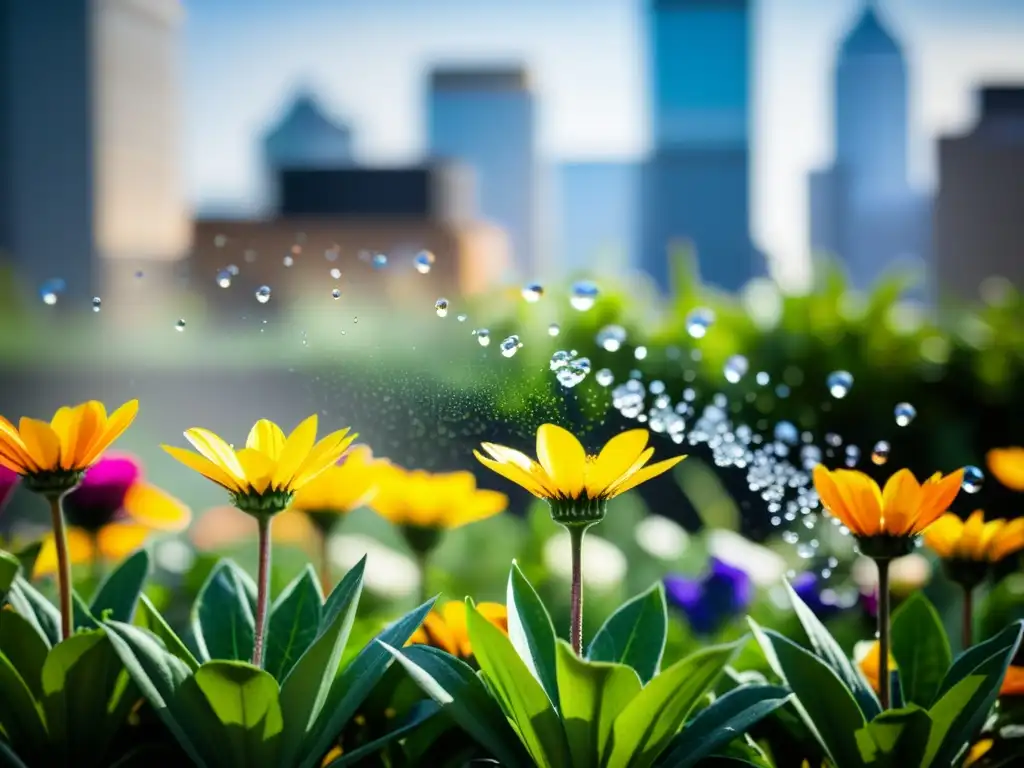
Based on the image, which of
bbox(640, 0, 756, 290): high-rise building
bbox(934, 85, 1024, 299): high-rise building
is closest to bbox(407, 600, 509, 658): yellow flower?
bbox(934, 85, 1024, 299): high-rise building

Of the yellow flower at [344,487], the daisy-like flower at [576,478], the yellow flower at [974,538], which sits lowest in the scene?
the yellow flower at [974,538]

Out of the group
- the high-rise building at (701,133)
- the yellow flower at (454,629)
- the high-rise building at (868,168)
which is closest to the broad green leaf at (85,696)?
the yellow flower at (454,629)

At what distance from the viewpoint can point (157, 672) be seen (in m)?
0.38

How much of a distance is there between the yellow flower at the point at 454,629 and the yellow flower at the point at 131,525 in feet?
0.88

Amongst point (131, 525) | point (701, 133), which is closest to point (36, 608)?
point (131, 525)

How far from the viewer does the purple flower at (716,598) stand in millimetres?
711

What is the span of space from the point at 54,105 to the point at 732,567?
4980 centimetres

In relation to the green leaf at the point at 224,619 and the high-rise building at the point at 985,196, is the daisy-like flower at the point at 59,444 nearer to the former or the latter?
the green leaf at the point at 224,619

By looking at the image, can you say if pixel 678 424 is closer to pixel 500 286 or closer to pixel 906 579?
pixel 906 579

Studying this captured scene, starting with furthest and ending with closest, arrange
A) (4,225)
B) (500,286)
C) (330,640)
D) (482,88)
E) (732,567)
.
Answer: (482,88) < (4,225) < (500,286) < (732,567) < (330,640)

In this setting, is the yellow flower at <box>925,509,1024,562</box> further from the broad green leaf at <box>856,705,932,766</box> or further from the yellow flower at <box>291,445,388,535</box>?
the yellow flower at <box>291,445,388,535</box>

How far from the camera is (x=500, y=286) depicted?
4.10 feet

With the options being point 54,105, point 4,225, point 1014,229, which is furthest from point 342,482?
Answer: point 54,105

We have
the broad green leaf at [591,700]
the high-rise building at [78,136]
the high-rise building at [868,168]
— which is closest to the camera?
the broad green leaf at [591,700]
